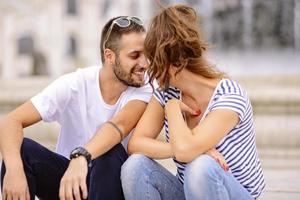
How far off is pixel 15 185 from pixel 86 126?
436mm

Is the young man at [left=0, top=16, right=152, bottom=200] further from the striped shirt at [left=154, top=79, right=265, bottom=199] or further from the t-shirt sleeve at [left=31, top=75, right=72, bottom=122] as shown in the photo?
the striped shirt at [left=154, top=79, right=265, bottom=199]

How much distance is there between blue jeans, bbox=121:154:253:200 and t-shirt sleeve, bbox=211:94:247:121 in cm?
19

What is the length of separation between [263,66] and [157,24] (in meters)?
Answer: 12.5

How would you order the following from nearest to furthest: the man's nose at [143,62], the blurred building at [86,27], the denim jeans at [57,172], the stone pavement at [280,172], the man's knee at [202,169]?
the man's knee at [202,169] < the denim jeans at [57,172] < the man's nose at [143,62] < the stone pavement at [280,172] < the blurred building at [86,27]

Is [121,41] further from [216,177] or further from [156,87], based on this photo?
[216,177]

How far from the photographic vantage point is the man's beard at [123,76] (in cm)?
319

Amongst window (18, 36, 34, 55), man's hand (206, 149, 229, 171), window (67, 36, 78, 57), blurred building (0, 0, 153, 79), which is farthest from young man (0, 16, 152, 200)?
window (18, 36, 34, 55)

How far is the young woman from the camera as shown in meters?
2.78

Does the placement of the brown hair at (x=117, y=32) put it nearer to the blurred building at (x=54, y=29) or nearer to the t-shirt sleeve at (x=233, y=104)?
the t-shirt sleeve at (x=233, y=104)

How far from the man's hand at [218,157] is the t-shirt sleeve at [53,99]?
30.1 inches

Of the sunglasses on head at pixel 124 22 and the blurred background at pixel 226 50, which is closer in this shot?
the sunglasses on head at pixel 124 22

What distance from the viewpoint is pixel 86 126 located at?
332cm

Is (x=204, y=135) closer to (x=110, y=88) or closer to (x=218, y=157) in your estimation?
(x=218, y=157)

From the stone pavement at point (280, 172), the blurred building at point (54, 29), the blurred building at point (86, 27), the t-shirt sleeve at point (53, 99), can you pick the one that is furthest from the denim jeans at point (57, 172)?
the blurred building at point (54, 29)
